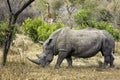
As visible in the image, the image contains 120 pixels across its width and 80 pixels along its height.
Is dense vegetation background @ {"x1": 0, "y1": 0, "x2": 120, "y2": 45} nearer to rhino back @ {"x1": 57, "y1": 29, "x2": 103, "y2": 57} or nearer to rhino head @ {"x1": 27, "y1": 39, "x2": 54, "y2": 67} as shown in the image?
rhino head @ {"x1": 27, "y1": 39, "x2": 54, "y2": 67}

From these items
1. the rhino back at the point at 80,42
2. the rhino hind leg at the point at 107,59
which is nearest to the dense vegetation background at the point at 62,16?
the rhino back at the point at 80,42

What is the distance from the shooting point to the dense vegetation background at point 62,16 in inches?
884

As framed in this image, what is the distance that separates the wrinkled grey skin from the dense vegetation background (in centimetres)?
157

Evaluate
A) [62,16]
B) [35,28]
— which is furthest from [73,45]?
[62,16]

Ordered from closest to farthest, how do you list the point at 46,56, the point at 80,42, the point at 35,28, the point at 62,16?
the point at 46,56, the point at 80,42, the point at 35,28, the point at 62,16

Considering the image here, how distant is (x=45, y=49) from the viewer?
12594 millimetres

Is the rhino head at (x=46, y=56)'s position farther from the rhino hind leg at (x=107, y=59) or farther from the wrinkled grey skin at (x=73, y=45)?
the rhino hind leg at (x=107, y=59)

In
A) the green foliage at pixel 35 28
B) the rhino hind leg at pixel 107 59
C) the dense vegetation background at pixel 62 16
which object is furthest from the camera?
the dense vegetation background at pixel 62 16

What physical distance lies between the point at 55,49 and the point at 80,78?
2885 mm

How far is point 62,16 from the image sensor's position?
1689 inches

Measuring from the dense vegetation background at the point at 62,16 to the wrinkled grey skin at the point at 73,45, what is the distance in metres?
1.57

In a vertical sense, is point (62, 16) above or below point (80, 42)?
below

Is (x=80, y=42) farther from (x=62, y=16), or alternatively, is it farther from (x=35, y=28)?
(x=62, y=16)

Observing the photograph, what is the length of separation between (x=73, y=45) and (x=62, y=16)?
99.9 feet
